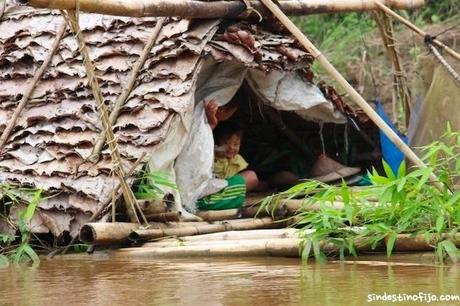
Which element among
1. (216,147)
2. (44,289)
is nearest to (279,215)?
(216,147)

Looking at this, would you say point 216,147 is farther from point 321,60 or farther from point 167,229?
point 321,60

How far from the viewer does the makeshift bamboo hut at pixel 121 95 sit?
579 centimetres

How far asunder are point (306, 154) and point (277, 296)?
4049 millimetres

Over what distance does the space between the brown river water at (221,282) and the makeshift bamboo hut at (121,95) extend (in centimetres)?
71

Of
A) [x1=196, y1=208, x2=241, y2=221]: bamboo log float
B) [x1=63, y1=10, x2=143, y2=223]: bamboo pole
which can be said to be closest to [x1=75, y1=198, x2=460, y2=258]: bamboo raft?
[x1=196, y1=208, x2=241, y2=221]: bamboo log float

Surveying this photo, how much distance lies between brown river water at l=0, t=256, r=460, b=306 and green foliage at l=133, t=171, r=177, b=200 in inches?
24.9

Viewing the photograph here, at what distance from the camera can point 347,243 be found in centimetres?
488

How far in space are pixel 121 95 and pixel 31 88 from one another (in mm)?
740

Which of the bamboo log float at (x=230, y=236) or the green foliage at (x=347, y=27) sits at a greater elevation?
the green foliage at (x=347, y=27)

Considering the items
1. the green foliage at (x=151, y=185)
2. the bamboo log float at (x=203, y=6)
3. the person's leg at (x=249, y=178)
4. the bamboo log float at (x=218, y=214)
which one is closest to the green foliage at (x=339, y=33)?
the bamboo log float at (x=203, y=6)

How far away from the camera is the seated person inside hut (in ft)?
21.4

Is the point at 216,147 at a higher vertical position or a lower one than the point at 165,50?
lower

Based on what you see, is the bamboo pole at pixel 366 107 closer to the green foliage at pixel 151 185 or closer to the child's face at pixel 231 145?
the green foliage at pixel 151 185

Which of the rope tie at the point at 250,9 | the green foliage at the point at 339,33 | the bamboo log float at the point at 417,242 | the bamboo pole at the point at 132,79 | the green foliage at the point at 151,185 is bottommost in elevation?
the bamboo log float at the point at 417,242
